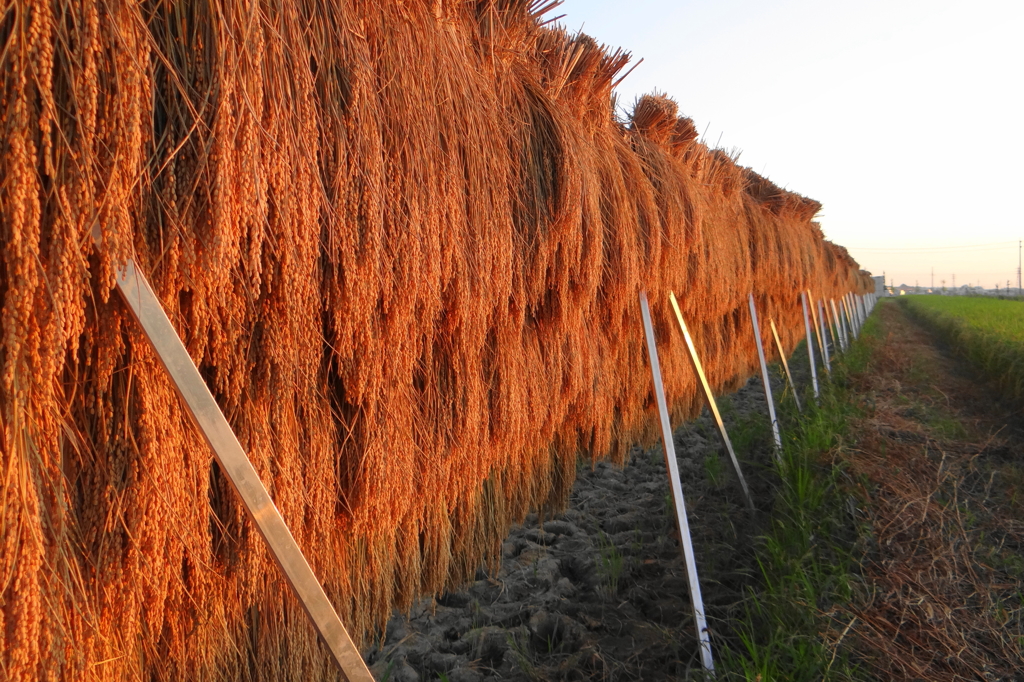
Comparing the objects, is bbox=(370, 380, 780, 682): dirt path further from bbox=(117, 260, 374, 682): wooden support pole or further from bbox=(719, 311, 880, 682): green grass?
bbox=(117, 260, 374, 682): wooden support pole

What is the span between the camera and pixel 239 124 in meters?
1.03

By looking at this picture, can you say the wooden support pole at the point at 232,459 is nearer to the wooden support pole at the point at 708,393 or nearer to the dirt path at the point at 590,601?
the dirt path at the point at 590,601

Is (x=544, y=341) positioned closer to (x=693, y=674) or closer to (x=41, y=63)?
(x=693, y=674)

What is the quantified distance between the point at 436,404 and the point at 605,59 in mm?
1937

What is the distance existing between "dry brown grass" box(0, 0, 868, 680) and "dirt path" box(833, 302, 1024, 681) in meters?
1.93

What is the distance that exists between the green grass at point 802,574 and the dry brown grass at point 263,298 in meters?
1.28

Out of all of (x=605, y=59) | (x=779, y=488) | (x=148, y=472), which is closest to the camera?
(x=148, y=472)

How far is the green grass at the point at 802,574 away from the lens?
2436mm

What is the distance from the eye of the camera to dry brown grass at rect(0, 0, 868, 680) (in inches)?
34.5

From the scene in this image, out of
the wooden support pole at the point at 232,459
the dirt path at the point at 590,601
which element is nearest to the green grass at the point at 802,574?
the dirt path at the point at 590,601

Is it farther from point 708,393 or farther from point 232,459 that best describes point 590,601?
point 232,459

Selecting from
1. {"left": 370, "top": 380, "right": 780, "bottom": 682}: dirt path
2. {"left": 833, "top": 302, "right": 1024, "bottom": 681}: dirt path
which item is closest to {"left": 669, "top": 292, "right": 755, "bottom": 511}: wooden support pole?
{"left": 370, "top": 380, "right": 780, "bottom": 682}: dirt path

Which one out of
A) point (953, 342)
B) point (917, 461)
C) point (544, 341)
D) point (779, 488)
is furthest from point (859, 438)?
point (953, 342)

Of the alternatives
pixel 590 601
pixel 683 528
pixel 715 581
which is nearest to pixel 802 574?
pixel 715 581
